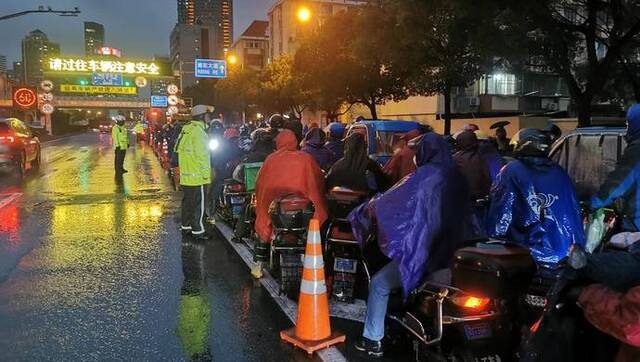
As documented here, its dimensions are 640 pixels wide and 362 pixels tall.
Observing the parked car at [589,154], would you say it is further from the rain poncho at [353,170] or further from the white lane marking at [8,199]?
the white lane marking at [8,199]

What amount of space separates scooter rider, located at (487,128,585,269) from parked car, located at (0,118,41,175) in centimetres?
1785

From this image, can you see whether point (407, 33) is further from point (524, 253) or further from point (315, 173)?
point (524, 253)

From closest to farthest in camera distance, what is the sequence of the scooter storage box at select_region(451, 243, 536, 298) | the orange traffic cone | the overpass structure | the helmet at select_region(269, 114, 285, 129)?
the scooter storage box at select_region(451, 243, 536, 298) → the orange traffic cone → the helmet at select_region(269, 114, 285, 129) → the overpass structure

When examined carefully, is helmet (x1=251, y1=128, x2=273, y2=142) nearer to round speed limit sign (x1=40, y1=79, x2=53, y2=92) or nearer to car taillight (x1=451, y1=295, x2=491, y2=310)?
car taillight (x1=451, y1=295, x2=491, y2=310)

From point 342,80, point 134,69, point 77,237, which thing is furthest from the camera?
point 134,69

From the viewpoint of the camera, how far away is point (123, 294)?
6.29 meters

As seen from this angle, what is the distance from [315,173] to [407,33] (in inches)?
393

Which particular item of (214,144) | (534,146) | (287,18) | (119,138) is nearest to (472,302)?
(534,146)

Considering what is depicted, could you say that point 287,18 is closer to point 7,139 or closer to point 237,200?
point 7,139

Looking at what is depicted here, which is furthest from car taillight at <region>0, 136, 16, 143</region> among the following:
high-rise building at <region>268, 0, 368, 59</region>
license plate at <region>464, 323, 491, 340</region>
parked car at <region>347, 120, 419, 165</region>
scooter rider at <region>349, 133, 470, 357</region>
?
high-rise building at <region>268, 0, 368, 59</region>

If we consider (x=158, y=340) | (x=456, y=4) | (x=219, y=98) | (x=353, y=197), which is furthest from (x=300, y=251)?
(x=219, y=98)

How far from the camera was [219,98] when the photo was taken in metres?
71.1

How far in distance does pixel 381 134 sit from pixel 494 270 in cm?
903

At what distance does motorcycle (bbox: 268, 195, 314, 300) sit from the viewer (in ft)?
19.1
